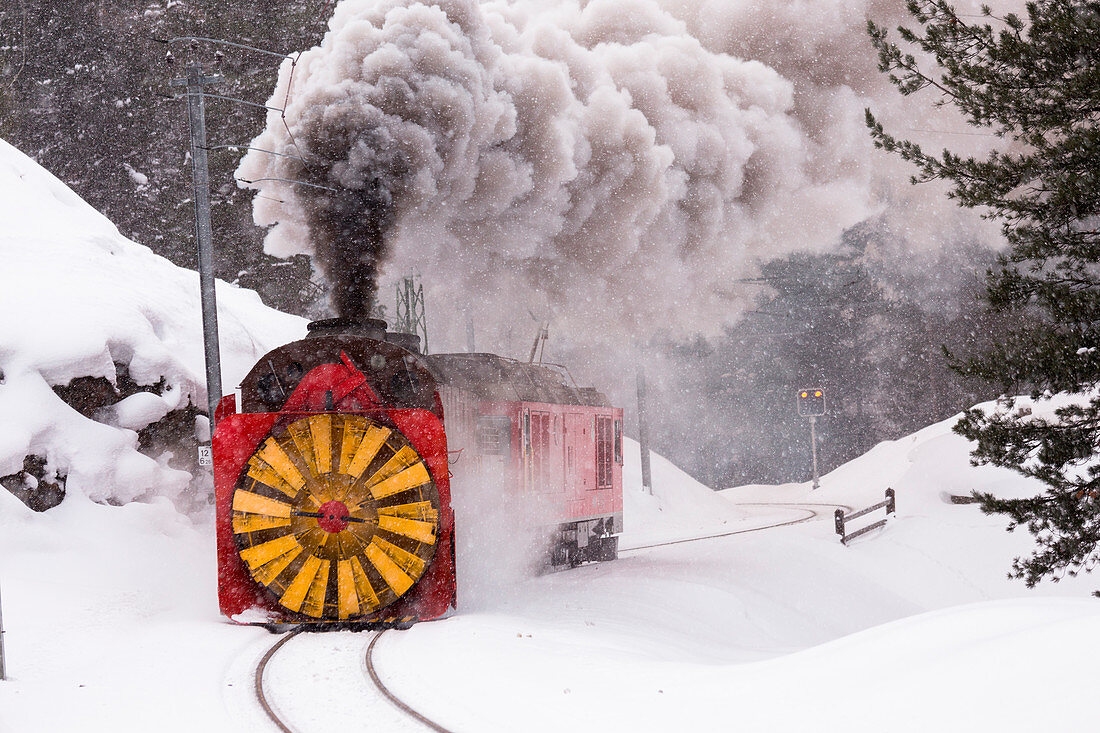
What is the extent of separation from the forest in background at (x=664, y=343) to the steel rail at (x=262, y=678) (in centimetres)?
1813

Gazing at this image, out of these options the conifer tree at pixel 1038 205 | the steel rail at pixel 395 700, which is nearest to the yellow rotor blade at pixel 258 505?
the steel rail at pixel 395 700

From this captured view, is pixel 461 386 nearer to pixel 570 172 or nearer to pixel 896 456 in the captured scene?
pixel 570 172

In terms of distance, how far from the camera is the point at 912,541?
22656mm

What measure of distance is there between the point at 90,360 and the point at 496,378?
5155mm

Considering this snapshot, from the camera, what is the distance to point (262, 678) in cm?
752

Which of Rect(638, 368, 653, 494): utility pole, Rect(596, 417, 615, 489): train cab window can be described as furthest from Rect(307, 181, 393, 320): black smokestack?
Rect(638, 368, 653, 494): utility pole

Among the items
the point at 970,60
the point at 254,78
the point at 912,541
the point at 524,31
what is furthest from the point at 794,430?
the point at 970,60

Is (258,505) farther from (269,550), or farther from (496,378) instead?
(496,378)

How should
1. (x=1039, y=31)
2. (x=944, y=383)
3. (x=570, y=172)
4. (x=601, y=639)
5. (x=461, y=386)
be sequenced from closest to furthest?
(x=601, y=639), (x=1039, y=31), (x=461, y=386), (x=570, y=172), (x=944, y=383)

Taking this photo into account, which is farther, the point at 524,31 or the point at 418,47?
the point at 524,31

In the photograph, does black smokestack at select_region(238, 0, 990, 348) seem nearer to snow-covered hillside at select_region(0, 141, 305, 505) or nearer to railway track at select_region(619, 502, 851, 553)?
snow-covered hillside at select_region(0, 141, 305, 505)

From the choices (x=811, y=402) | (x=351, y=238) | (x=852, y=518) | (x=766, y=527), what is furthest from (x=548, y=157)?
(x=811, y=402)

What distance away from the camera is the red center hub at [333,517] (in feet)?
28.9

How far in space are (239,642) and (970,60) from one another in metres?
9.42
